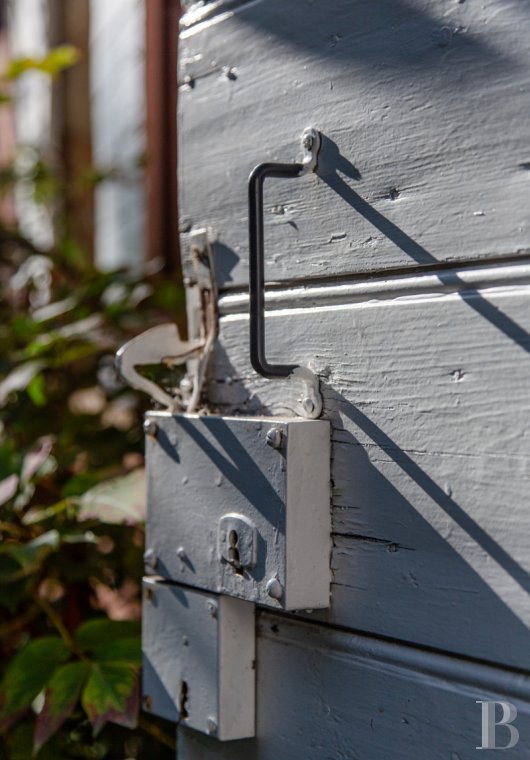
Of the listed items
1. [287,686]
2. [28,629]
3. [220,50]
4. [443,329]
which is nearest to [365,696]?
[287,686]

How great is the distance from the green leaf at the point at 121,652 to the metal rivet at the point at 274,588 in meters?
0.41

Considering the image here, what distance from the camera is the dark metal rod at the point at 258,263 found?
1016mm

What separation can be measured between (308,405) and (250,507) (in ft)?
0.42

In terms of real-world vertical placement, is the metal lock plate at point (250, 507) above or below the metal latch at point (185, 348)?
below

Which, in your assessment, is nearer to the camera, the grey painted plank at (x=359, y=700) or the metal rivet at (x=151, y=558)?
the grey painted plank at (x=359, y=700)

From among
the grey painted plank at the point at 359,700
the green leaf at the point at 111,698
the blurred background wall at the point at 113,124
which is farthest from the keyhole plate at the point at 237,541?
the blurred background wall at the point at 113,124

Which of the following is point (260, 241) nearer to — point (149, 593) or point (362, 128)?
point (362, 128)

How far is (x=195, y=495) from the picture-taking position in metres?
1.13

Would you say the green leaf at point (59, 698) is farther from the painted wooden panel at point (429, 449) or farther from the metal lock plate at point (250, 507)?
the painted wooden panel at point (429, 449)

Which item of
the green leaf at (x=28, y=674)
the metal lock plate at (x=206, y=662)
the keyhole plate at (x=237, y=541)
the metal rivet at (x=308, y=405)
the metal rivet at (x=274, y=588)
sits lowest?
the green leaf at (x=28, y=674)

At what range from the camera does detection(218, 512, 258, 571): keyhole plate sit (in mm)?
1033

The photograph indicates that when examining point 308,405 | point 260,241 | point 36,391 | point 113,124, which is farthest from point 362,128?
point 113,124

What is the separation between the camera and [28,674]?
1354 millimetres

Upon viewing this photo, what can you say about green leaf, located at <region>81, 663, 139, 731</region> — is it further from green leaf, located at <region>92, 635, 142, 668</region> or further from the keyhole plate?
the keyhole plate
